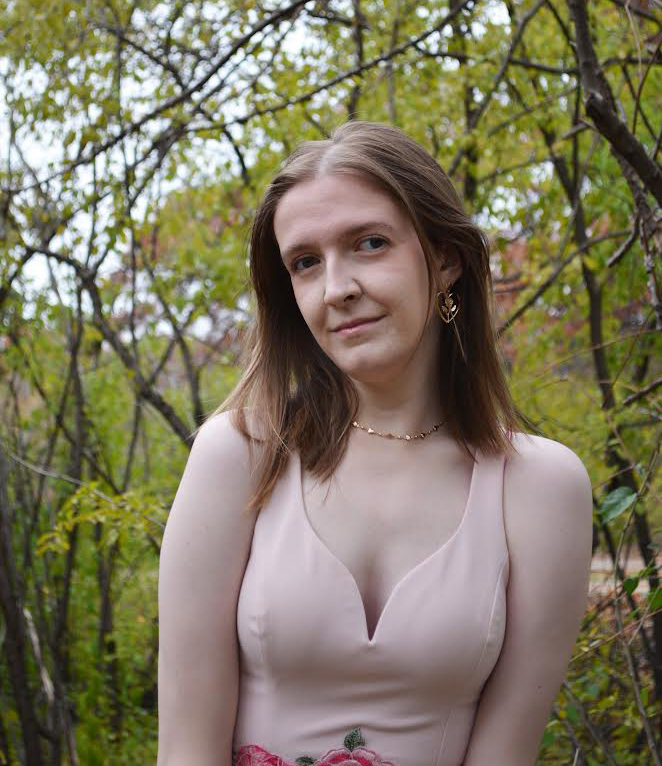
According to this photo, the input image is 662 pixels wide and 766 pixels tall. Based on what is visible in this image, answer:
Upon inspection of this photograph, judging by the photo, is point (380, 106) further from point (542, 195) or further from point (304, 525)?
point (304, 525)

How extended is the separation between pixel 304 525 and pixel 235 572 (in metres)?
0.14

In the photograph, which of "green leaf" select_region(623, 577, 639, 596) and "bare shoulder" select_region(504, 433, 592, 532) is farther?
"green leaf" select_region(623, 577, 639, 596)

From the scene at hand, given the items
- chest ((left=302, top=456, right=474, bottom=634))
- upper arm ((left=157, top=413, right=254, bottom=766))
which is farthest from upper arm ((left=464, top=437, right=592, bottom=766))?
upper arm ((left=157, top=413, right=254, bottom=766))

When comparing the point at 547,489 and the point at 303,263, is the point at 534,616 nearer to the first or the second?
the point at 547,489

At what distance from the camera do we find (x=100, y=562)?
5.01 m

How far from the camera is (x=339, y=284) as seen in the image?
162 cm

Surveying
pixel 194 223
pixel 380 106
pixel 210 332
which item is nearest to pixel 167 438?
pixel 210 332

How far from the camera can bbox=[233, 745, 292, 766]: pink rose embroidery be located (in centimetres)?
164

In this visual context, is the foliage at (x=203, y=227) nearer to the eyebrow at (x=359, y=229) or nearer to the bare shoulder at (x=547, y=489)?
the bare shoulder at (x=547, y=489)

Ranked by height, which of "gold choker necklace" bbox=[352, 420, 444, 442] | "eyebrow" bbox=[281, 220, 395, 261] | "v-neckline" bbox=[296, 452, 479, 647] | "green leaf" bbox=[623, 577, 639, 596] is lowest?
"green leaf" bbox=[623, 577, 639, 596]

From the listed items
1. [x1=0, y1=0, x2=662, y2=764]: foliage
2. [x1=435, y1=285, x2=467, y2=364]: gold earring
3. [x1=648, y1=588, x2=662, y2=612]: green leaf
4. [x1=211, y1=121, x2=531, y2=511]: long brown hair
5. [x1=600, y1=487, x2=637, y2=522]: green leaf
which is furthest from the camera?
[x1=0, y1=0, x2=662, y2=764]: foliage

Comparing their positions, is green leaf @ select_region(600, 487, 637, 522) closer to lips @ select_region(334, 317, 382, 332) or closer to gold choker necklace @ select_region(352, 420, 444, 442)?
gold choker necklace @ select_region(352, 420, 444, 442)

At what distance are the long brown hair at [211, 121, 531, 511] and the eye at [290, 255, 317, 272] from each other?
109 mm

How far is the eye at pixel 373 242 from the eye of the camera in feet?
5.41
